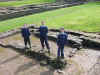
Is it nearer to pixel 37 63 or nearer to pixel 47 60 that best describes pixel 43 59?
pixel 47 60

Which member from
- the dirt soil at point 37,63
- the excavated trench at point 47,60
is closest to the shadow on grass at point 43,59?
the excavated trench at point 47,60

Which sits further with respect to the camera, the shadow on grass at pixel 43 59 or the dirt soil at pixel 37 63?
the shadow on grass at pixel 43 59

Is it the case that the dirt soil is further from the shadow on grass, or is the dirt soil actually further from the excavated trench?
the shadow on grass

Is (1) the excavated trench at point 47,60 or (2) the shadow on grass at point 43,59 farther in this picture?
(2) the shadow on grass at point 43,59

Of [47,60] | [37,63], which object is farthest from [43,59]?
[37,63]

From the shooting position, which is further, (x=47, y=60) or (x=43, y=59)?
(x=43, y=59)

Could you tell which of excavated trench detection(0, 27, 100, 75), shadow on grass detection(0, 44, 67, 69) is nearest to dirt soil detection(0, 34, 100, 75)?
excavated trench detection(0, 27, 100, 75)

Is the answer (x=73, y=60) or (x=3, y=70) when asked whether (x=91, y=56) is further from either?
(x=3, y=70)

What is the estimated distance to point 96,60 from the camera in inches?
288

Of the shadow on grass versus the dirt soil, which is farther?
the shadow on grass

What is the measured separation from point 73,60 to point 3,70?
3.53 meters

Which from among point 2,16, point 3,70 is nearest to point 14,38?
point 3,70

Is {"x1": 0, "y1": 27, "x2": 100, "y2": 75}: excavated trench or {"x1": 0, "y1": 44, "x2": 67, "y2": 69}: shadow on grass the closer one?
{"x1": 0, "y1": 27, "x2": 100, "y2": 75}: excavated trench

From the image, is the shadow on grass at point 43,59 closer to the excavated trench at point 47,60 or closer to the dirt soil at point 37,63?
the excavated trench at point 47,60
